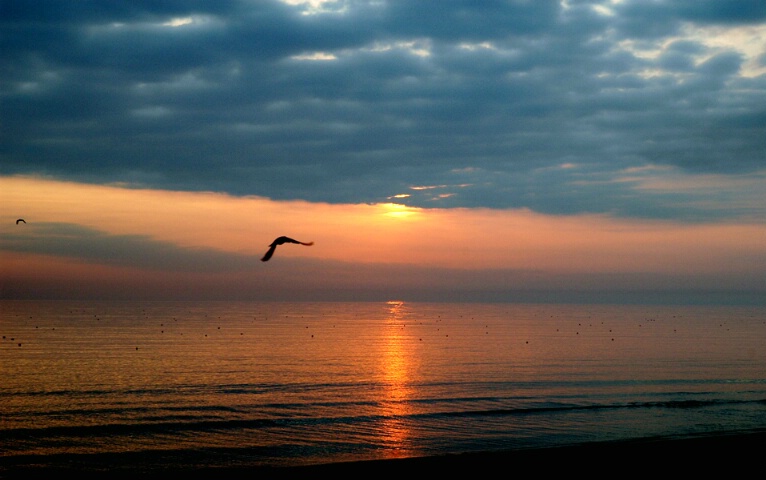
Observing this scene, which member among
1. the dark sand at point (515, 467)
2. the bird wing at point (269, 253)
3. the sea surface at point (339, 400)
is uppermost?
the bird wing at point (269, 253)

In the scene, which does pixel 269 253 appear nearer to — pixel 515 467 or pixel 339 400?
pixel 515 467

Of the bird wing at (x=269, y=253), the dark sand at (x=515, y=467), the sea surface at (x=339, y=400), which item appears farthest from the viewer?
the sea surface at (x=339, y=400)

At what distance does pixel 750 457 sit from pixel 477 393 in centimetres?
1682

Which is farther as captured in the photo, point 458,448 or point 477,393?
point 477,393

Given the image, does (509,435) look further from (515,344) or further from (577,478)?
(515,344)

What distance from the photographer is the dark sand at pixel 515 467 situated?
66.3 feet

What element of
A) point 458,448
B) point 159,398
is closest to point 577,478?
point 458,448

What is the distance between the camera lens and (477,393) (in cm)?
3716

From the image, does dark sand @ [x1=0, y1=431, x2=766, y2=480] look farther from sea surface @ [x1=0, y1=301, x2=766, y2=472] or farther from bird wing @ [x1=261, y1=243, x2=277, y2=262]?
bird wing @ [x1=261, y1=243, x2=277, y2=262]

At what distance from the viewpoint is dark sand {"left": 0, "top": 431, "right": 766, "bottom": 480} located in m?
20.2

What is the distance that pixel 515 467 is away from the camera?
20656 millimetres

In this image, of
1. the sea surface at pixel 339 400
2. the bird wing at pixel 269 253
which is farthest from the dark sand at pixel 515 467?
the bird wing at pixel 269 253

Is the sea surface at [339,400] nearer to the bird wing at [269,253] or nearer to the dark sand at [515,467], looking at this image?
the dark sand at [515,467]

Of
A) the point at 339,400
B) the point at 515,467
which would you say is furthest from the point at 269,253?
the point at 339,400
